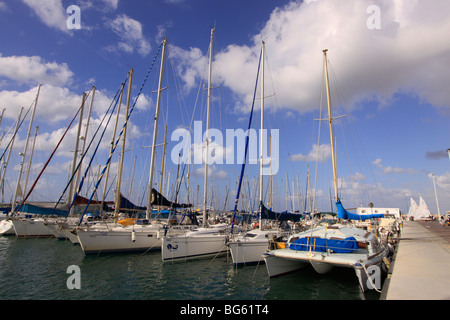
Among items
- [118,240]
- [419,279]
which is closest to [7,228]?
[118,240]

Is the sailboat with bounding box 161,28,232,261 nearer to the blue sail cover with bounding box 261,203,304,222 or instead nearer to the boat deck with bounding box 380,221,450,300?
the blue sail cover with bounding box 261,203,304,222

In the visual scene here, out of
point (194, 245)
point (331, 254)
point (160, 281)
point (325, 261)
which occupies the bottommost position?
point (160, 281)

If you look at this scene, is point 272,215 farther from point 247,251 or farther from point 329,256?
point 329,256

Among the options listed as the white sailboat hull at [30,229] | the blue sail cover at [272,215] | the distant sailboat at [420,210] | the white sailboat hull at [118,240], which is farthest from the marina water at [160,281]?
the distant sailboat at [420,210]

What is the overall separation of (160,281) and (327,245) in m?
9.30

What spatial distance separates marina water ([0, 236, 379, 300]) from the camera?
433 inches

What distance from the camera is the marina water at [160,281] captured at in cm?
1101

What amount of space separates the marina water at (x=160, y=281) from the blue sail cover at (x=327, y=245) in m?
1.81

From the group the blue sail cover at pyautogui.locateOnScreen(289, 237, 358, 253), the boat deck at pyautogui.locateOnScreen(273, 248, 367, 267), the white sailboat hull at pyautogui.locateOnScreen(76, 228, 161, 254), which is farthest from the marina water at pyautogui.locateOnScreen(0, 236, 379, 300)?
the blue sail cover at pyautogui.locateOnScreen(289, 237, 358, 253)

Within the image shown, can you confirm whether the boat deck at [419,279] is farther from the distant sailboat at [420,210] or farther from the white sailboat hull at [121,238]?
the distant sailboat at [420,210]

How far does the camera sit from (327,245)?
12.5 meters

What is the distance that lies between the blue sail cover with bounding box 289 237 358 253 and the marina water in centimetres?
181
